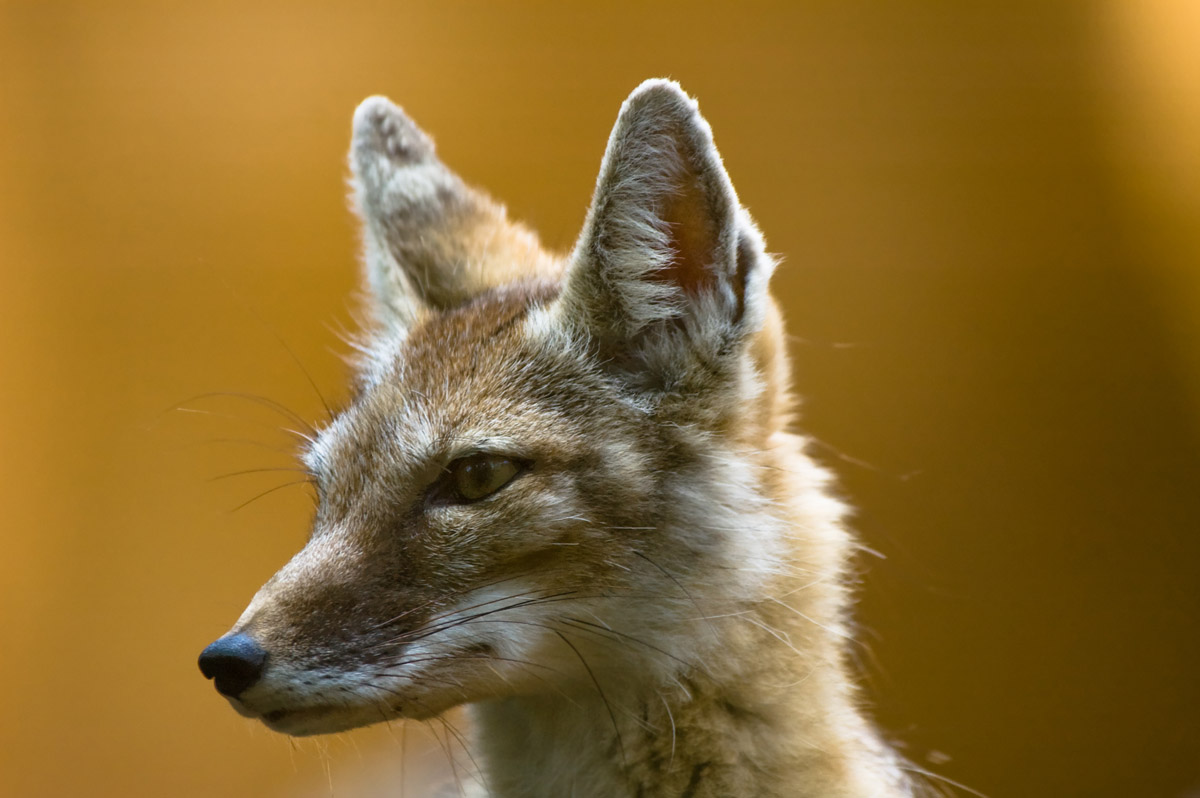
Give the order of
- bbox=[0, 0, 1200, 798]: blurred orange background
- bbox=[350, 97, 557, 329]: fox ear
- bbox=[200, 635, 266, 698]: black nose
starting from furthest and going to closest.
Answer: bbox=[0, 0, 1200, 798]: blurred orange background < bbox=[350, 97, 557, 329]: fox ear < bbox=[200, 635, 266, 698]: black nose

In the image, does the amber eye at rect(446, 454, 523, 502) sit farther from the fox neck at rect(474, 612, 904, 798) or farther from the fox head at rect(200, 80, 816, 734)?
the fox neck at rect(474, 612, 904, 798)

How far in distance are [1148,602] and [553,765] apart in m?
2.37

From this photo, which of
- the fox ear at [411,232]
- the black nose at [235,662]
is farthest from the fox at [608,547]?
the fox ear at [411,232]

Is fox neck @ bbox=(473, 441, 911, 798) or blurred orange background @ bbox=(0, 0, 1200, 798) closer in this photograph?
fox neck @ bbox=(473, 441, 911, 798)

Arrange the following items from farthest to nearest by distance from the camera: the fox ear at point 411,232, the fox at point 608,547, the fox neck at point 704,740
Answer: the fox ear at point 411,232
the fox neck at point 704,740
the fox at point 608,547

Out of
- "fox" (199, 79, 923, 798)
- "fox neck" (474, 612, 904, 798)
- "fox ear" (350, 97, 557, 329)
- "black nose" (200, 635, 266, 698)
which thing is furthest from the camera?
"fox ear" (350, 97, 557, 329)

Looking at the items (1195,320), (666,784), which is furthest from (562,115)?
(666,784)

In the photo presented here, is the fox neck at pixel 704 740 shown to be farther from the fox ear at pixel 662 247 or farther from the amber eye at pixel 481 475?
the fox ear at pixel 662 247

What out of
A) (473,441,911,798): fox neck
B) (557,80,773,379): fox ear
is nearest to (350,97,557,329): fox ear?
(557,80,773,379): fox ear

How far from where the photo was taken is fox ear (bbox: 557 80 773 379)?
62.2 inches

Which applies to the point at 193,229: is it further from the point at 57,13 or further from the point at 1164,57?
the point at 1164,57

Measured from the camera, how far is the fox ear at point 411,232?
2.23 m

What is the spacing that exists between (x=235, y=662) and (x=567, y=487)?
527 millimetres

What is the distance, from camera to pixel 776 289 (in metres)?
3.37
